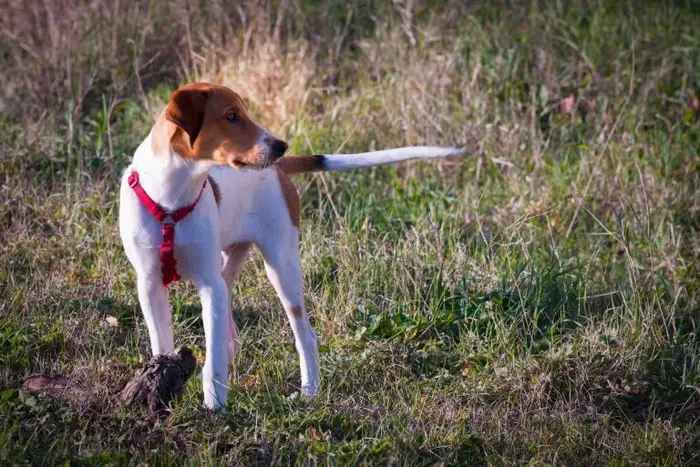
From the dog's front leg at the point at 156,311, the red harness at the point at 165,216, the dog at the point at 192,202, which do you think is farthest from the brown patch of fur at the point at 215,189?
the dog's front leg at the point at 156,311

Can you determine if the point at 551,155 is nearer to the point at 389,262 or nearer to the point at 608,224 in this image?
the point at 608,224

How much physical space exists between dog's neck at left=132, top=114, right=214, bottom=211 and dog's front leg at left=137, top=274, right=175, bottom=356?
14.3 inches

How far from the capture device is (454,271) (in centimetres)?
569

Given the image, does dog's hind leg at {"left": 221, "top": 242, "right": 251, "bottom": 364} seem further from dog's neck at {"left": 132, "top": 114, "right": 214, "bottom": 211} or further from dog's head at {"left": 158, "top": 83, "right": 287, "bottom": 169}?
dog's head at {"left": 158, "top": 83, "right": 287, "bottom": 169}

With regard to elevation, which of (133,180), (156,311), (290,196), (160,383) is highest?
(133,180)

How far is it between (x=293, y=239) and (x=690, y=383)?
1991mm

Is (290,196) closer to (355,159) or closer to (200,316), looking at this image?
(355,159)

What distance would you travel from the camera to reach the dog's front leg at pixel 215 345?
4.41 metres

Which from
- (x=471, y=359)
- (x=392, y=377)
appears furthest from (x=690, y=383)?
(x=392, y=377)

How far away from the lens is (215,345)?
441 centimetres

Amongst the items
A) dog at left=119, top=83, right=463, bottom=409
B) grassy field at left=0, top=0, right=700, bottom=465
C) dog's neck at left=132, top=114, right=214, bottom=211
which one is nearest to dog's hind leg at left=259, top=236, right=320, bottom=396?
grassy field at left=0, top=0, right=700, bottom=465

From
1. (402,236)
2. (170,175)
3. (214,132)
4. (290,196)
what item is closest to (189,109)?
(214,132)

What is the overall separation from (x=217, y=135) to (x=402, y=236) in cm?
226

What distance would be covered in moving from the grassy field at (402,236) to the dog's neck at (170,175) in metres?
0.85
